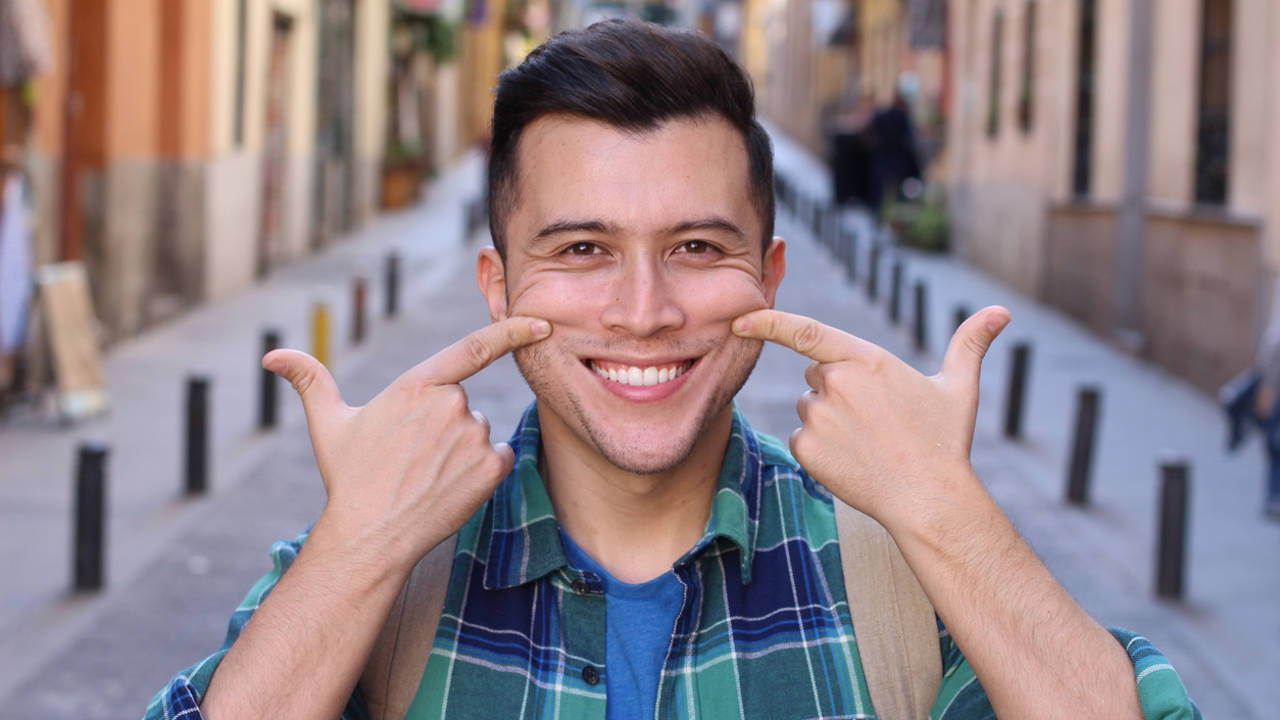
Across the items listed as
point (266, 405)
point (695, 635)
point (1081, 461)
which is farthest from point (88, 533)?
point (1081, 461)

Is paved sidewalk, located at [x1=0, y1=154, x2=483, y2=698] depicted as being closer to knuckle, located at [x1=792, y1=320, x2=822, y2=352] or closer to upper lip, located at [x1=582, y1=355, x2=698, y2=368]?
upper lip, located at [x1=582, y1=355, x2=698, y2=368]

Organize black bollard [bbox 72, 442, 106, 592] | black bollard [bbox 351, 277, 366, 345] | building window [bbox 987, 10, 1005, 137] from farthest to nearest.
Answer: building window [bbox 987, 10, 1005, 137] → black bollard [bbox 351, 277, 366, 345] → black bollard [bbox 72, 442, 106, 592]

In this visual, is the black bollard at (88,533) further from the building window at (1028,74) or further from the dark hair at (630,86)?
the building window at (1028,74)

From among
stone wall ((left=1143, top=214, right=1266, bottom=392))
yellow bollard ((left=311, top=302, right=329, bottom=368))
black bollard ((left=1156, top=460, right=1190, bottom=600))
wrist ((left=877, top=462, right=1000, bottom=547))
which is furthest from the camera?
yellow bollard ((left=311, top=302, right=329, bottom=368))

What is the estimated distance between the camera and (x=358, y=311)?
45.9 ft

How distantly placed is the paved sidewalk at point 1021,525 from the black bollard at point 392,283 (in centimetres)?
91

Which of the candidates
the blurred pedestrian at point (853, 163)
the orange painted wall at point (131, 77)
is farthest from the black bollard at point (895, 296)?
the blurred pedestrian at point (853, 163)

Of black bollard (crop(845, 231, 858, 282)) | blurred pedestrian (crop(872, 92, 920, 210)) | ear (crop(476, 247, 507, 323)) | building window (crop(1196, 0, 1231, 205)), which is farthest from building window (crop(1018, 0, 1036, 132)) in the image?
ear (crop(476, 247, 507, 323))

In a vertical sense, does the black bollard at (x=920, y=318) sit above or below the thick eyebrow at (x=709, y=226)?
below

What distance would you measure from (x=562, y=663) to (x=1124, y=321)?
1397 centimetres

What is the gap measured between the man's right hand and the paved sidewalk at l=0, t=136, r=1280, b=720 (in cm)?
274

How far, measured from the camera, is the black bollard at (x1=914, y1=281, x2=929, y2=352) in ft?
46.6

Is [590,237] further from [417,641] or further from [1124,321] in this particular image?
[1124,321]

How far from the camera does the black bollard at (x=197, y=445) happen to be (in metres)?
8.41
